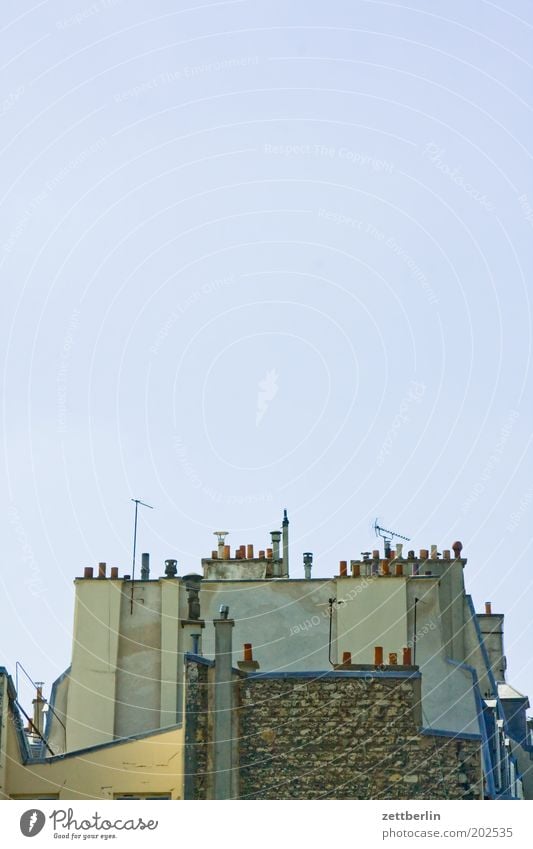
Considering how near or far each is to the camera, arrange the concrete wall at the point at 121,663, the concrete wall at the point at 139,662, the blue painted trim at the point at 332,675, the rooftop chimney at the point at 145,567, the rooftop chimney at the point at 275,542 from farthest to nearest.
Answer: the rooftop chimney at the point at 275,542, the rooftop chimney at the point at 145,567, the concrete wall at the point at 139,662, the concrete wall at the point at 121,663, the blue painted trim at the point at 332,675

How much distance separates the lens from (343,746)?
29188mm

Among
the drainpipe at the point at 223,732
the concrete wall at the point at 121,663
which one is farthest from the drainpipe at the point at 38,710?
the drainpipe at the point at 223,732

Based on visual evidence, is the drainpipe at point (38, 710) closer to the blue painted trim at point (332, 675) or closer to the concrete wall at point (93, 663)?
the concrete wall at point (93, 663)

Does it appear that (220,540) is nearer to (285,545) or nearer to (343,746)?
(285,545)

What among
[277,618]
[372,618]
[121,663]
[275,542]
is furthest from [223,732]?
[275,542]

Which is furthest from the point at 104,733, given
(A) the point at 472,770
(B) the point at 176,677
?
(A) the point at 472,770

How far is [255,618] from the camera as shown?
126 feet

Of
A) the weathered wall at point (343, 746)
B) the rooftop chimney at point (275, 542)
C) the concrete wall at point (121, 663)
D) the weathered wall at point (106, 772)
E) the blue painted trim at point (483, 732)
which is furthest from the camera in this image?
the rooftop chimney at point (275, 542)

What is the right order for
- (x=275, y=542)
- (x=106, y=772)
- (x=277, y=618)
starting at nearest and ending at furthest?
(x=106, y=772) < (x=277, y=618) < (x=275, y=542)

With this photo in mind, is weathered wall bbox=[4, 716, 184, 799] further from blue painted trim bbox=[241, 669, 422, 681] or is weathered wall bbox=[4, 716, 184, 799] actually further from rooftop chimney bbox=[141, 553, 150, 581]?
rooftop chimney bbox=[141, 553, 150, 581]

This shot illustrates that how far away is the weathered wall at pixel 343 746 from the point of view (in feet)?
95.2

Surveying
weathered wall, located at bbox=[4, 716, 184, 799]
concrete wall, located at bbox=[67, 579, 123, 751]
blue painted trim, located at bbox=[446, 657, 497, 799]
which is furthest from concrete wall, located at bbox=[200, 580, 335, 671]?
weathered wall, located at bbox=[4, 716, 184, 799]

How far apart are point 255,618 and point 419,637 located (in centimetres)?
338
